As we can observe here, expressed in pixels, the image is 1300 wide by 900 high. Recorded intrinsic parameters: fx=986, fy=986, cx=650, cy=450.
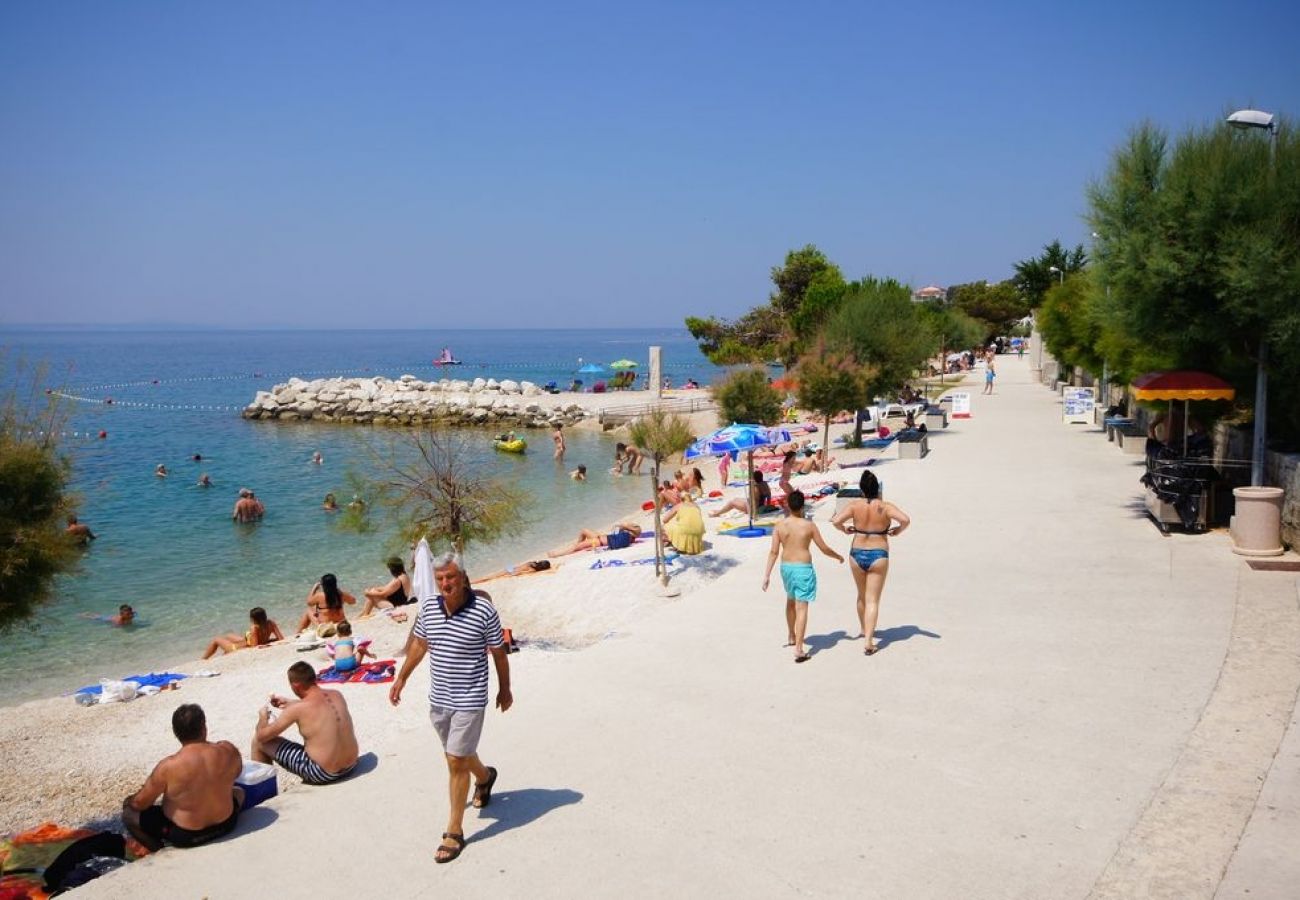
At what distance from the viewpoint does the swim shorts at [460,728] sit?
5617 mm

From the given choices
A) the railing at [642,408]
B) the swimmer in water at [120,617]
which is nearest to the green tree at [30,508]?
the swimmer in water at [120,617]

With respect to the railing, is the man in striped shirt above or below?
above

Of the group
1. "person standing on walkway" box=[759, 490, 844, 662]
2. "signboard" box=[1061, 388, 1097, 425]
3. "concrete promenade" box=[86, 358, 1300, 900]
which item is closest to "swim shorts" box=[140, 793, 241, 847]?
"concrete promenade" box=[86, 358, 1300, 900]

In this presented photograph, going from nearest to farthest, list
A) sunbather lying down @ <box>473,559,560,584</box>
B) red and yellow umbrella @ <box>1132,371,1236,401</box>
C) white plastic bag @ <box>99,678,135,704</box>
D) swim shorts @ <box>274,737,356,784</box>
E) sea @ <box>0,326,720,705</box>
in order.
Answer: swim shorts @ <box>274,737,356,784</box>, white plastic bag @ <box>99,678,135,704</box>, sea @ <box>0,326,720,705</box>, red and yellow umbrella @ <box>1132,371,1236,401</box>, sunbather lying down @ <box>473,559,560,584</box>

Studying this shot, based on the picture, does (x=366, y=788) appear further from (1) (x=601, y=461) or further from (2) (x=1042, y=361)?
(2) (x=1042, y=361)

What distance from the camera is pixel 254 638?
544 inches

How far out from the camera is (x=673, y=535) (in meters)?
14.3

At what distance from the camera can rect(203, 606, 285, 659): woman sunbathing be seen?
13.7 metres

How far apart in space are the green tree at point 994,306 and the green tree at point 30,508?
303 feet

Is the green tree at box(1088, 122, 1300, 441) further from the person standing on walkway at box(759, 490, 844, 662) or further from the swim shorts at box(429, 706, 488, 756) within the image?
the swim shorts at box(429, 706, 488, 756)

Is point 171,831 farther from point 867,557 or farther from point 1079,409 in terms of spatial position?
point 1079,409

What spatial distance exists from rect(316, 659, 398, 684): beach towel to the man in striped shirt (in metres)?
4.56

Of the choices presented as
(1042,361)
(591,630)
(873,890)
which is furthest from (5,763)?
(1042,361)

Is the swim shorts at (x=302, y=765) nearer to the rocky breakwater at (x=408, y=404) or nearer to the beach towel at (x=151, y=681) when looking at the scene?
the beach towel at (x=151, y=681)
